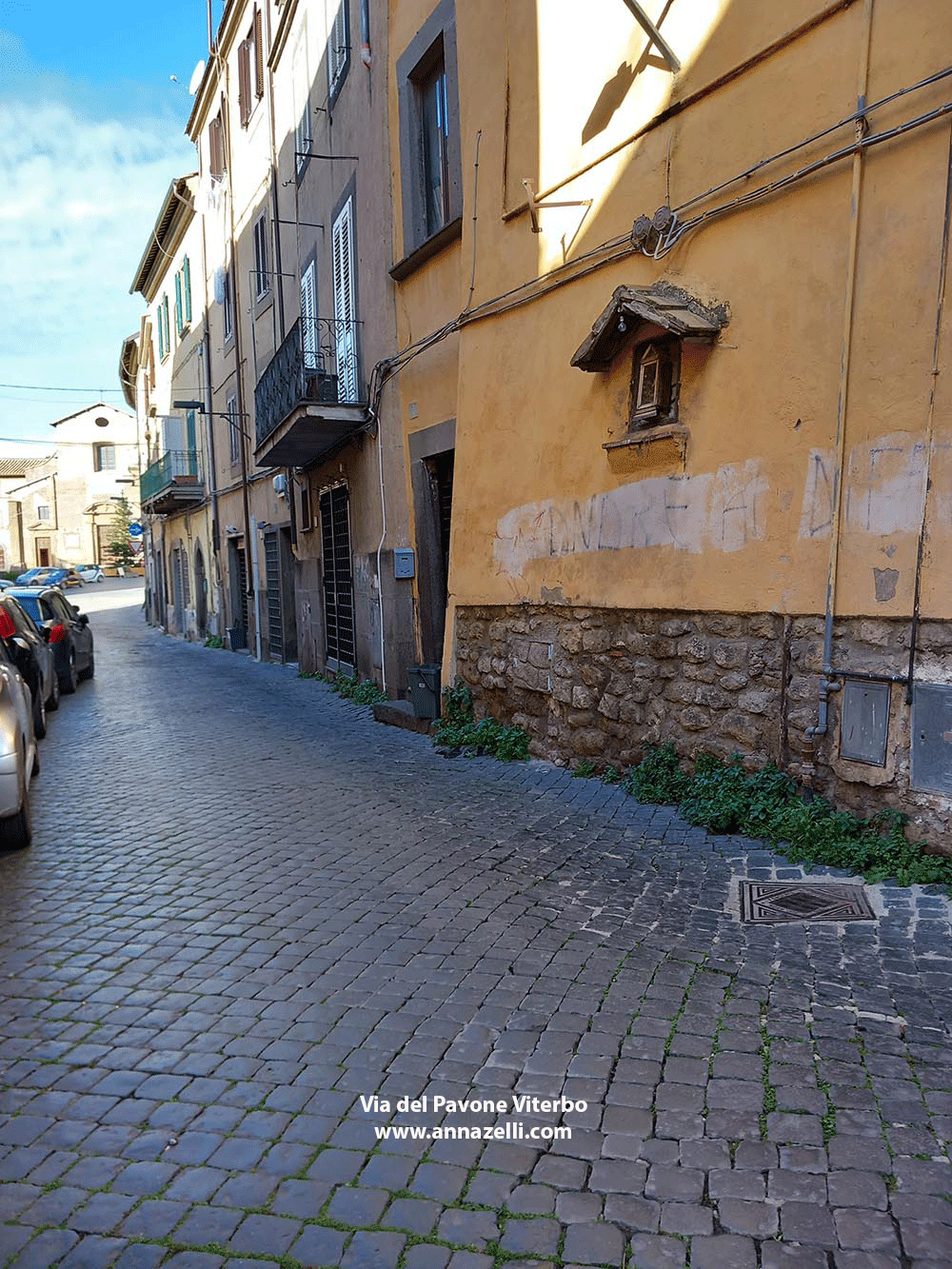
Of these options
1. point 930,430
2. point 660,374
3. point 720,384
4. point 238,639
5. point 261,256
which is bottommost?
point 238,639

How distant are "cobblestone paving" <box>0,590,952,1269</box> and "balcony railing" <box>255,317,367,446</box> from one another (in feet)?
24.2

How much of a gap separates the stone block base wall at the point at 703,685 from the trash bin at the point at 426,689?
26.5 inches

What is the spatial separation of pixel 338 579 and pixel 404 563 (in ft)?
12.0

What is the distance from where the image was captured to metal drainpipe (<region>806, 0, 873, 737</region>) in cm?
480

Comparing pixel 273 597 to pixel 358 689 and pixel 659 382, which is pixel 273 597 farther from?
pixel 659 382

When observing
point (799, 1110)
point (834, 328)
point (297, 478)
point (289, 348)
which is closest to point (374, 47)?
point (289, 348)

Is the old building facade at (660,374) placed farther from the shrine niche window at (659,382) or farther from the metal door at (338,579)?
the metal door at (338,579)

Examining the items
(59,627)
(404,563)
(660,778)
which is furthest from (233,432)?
(660,778)

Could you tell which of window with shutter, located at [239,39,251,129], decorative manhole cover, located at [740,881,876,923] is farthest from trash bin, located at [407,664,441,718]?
window with shutter, located at [239,39,251,129]

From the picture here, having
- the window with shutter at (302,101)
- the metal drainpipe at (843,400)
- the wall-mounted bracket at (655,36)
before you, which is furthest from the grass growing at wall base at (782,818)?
the window with shutter at (302,101)

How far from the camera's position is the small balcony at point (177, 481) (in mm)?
25484

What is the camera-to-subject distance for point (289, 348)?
12.7 meters

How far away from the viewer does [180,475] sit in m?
25.9

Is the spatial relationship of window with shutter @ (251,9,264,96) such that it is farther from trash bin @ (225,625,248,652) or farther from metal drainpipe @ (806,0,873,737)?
metal drainpipe @ (806,0,873,737)
